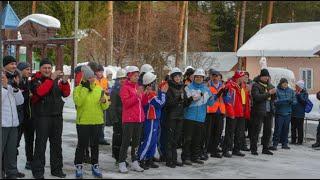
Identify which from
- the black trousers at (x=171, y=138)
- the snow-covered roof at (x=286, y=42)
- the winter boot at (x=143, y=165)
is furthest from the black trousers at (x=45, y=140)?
the snow-covered roof at (x=286, y=42)

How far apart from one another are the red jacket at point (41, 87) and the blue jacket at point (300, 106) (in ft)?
23.0

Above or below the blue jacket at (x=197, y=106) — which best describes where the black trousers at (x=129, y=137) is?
below

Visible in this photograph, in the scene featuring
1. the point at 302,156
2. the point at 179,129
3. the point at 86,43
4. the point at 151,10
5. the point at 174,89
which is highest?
the point at 151,10

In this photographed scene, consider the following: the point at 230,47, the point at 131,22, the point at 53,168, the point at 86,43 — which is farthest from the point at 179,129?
the point at 230,47

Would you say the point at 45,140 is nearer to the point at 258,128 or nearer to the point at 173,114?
the point at 173,114

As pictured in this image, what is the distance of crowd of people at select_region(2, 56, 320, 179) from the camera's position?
730cm

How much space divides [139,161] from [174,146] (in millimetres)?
719

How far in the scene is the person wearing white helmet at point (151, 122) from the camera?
845 cm

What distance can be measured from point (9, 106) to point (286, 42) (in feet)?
74.4

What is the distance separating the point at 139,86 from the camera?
835 cm

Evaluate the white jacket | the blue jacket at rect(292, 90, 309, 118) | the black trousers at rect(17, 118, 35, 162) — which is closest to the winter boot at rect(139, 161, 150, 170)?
the black trousers at rect(17, 118, 35, 162)

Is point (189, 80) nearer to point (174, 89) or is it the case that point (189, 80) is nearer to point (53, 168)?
point (174, 89)

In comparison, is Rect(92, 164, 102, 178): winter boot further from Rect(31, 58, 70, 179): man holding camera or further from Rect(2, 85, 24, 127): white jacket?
Rect(2, 85, 24, 127): white jacket

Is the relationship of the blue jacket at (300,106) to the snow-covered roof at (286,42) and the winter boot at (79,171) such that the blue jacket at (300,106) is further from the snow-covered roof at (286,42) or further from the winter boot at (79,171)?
the snow-covered roof at (286,42)
